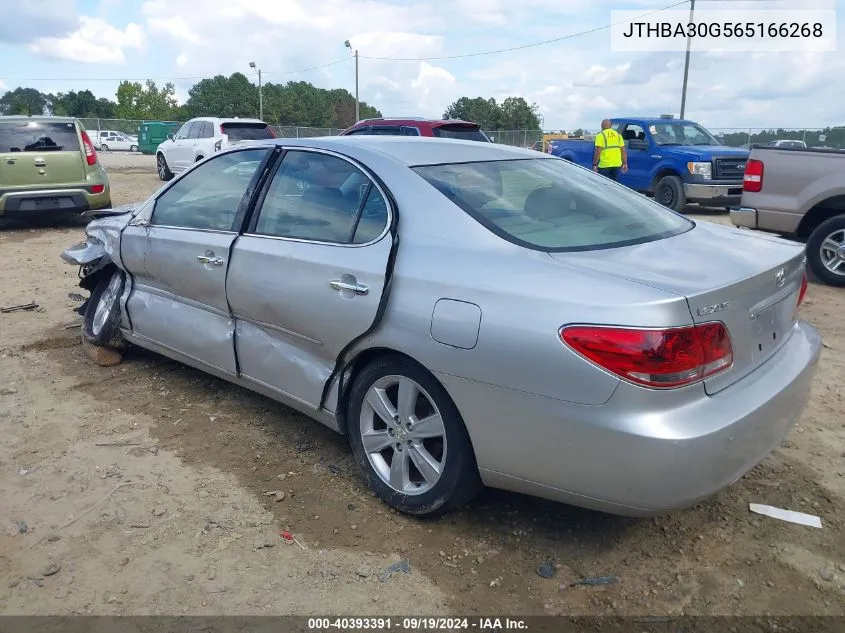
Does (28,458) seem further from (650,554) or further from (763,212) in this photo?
(763,212)

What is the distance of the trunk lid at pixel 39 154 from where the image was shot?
404 inches

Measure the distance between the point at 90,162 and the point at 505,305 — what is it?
10.2 metres

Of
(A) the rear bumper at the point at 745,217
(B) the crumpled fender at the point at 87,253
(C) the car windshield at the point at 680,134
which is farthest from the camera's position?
(C) the car windshield at the point at 680,134

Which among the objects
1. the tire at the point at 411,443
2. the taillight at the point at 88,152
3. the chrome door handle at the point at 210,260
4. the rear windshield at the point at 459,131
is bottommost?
the tire at the point at 411,443

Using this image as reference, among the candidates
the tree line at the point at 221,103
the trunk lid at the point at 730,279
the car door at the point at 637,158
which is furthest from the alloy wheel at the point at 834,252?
the tree line at the point at 221,103

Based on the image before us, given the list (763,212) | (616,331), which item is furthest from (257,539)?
(763,212)

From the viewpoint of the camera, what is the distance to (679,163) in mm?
12953

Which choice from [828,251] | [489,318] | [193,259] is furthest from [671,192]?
[489,318]

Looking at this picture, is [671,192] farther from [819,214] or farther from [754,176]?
[819,214]

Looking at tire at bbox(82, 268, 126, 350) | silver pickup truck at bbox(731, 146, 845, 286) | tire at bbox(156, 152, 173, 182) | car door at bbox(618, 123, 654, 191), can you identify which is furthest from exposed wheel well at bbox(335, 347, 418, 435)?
tire at bbox(156, 152, 173, 182)

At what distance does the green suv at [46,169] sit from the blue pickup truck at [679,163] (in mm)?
8328

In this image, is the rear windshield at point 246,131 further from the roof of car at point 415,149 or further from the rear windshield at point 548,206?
the rear windshield at point 548,206

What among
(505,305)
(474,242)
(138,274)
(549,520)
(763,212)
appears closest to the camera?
(505,305)

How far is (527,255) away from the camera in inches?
106
